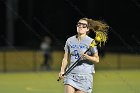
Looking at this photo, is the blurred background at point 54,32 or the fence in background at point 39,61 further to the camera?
the blurred background at point 54,32

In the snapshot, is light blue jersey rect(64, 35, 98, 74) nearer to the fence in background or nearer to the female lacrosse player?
the female lacrosse player

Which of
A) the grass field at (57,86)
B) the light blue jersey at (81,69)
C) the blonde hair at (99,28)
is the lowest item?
the grass field at (57,86)

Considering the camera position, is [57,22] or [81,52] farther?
[57,22]

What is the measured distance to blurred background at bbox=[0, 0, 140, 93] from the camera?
32.4 metres

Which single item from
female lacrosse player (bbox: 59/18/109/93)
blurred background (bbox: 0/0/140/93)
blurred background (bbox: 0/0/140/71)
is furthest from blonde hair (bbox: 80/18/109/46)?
blurred background (bbox: 0/0/140/71)

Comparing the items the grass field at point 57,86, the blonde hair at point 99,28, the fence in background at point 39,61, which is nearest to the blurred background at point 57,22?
the fence in background at point 39,61

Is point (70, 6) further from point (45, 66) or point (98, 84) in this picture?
point (98, 84)

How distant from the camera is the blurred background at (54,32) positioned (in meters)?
32.4

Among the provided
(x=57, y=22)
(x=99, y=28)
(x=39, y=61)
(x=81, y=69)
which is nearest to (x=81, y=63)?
(x=81, y=69)

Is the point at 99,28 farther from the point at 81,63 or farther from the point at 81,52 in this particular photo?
the point at 81,63

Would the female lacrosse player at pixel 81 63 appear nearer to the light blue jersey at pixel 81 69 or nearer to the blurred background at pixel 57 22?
the light blue jersey at pixel 81 69

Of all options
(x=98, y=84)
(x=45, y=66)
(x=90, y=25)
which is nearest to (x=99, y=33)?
(x=90, y=25)

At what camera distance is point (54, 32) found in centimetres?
4803

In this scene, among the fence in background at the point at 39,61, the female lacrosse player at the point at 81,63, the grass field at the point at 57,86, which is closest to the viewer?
the female lacrosse player at the point at 81,63
